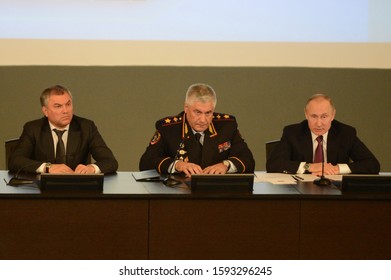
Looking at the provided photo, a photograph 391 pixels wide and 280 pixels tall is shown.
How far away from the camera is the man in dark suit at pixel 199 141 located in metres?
4.80

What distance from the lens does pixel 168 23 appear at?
643cm

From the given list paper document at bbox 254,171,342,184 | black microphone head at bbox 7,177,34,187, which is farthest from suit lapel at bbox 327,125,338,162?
black microphone head at bbox 7,177,34,187

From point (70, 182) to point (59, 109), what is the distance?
807mm

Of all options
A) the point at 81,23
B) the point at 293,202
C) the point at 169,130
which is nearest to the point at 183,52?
the point at 81,23

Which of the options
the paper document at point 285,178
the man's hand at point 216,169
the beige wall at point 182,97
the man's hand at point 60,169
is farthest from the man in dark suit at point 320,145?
the beige wall at point 182,97

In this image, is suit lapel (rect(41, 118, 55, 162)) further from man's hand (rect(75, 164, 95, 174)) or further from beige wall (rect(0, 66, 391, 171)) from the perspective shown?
beige wall (rect(0, 66, 391, 171))

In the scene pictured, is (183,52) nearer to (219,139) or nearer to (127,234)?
(219,139)

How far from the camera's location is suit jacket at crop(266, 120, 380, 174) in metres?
5.04

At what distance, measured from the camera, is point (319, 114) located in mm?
4969

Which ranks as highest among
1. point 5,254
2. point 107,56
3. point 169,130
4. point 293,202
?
point 107,56

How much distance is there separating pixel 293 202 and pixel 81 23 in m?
2.88

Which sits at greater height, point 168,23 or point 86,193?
point 168,23

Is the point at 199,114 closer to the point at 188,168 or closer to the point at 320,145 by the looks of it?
the point at 188,168

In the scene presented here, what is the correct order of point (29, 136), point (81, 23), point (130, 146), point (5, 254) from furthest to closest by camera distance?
point (130, 146) < point (81, 23) < point (29, 136) < point (5, 254)
